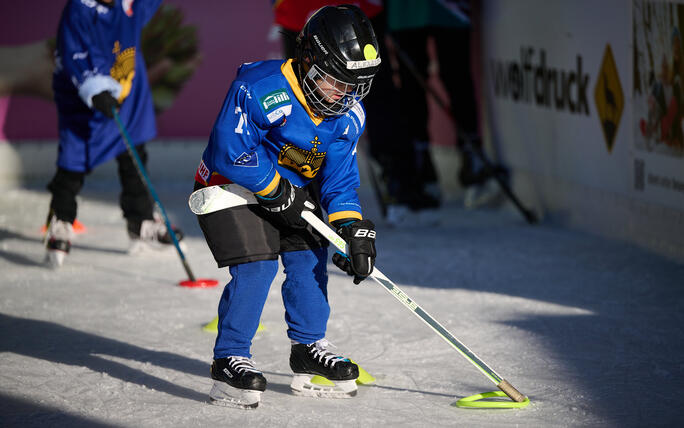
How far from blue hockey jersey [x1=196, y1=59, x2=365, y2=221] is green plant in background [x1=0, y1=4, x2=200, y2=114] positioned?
192 inches

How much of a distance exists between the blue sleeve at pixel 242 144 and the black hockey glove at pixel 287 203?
0.10ft

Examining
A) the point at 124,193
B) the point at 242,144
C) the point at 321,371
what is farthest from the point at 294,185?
the point at 124,193

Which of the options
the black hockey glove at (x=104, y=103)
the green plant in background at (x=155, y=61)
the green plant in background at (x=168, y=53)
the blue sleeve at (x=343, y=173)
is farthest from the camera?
the green plant in background at (x=168, y=53)

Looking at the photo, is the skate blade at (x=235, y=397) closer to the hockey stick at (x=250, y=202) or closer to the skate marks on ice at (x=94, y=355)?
the skate marks on ice at (x=94, y=355)

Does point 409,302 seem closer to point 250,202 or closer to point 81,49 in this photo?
point 250,202

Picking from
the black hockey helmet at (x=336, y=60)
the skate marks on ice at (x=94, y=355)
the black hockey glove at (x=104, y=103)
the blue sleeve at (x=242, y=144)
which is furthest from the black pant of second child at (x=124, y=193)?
the black hockey helmet at (x=336, y=60)

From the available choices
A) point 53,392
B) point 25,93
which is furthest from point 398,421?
point 25,93

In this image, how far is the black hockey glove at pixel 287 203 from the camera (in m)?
2.65

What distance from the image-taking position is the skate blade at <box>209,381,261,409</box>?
2.64 m

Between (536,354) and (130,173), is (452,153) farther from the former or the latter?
(536,354)

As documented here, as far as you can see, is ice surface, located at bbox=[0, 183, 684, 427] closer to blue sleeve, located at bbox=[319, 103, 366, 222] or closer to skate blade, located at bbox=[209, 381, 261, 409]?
skate blade, located at bbox=[209, 381, 261, 409]

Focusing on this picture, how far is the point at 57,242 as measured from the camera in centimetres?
458

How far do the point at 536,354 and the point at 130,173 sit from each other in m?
2.59

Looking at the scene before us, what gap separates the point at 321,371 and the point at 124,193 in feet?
8.03
